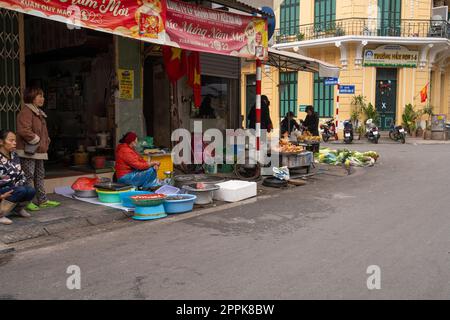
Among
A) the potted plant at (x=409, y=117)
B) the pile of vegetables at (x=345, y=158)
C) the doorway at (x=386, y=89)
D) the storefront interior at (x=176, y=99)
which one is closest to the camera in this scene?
the storefront interior at (x=176, y=99)

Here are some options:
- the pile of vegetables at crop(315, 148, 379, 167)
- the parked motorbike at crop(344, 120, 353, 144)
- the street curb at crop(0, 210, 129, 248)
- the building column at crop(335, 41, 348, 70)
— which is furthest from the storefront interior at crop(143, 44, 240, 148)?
the building column at crop(335, 41, 348, 70)

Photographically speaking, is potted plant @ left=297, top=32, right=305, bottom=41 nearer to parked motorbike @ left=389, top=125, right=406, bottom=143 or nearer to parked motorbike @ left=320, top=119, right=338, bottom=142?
parked motorbike @ left=320, top=119, right=338, bottom=142

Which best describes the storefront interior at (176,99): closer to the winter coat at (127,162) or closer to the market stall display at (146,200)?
the winter coat at (127,162)

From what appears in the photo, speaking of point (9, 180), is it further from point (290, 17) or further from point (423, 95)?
point (290, 17)

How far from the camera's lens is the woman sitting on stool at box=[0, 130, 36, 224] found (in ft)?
20.1

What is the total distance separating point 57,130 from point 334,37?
54.3ft

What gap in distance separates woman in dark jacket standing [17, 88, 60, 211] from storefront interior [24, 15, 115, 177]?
163 cm

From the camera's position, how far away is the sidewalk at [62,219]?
5.82 meters

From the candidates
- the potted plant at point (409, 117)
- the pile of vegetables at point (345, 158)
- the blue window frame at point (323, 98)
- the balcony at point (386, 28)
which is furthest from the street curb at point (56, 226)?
the balcony at point (386, 28)

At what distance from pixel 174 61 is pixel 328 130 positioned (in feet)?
46.9

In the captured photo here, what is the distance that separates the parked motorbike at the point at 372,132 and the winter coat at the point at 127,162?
52.0 feet

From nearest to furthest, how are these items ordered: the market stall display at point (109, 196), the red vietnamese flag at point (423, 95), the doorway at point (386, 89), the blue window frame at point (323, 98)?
the market stall display at point (109, 196) < the red vietnamese flag at point (423, 95) < the doorway at point (386, 89) < the blue window frame at point (323, 98)
